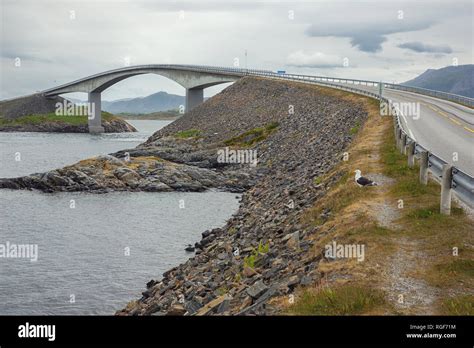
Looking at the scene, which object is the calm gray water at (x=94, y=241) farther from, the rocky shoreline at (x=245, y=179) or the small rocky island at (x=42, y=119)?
the small rocky island at (x=42, y=119)

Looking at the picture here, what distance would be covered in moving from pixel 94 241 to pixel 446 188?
17953mm

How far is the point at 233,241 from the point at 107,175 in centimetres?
2423

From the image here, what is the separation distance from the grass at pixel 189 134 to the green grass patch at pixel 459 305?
60840mm

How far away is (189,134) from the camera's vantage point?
71438mm

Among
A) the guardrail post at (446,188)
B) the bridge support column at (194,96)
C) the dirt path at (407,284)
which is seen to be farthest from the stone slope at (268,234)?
the bridge support column at (194,96)

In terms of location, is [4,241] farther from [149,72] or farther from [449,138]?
[149,72]

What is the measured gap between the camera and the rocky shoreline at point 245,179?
1301 centimetres

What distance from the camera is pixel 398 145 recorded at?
23.8 metres

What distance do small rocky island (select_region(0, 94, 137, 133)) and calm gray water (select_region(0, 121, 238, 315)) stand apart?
345 ft

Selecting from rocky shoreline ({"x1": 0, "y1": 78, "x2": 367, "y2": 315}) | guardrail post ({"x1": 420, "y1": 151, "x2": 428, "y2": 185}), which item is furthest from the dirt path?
guardrail post ({"x1": 420, "y1": 151, "x2": 428, "y2": 185})

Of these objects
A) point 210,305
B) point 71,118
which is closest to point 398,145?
point 210,305

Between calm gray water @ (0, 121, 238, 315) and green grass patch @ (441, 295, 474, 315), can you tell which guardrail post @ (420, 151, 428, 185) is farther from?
calm gray water @ (0, 121, 238, 315)

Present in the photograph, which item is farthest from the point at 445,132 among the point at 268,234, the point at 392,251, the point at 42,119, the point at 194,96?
the point at 42,119

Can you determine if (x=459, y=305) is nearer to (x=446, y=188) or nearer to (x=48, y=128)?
(x=446, y=188)
